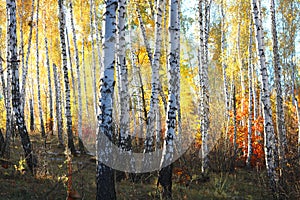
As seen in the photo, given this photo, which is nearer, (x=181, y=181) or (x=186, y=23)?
(x=181, y=181)

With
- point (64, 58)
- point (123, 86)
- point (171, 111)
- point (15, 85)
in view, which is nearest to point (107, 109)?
point (171, 111)

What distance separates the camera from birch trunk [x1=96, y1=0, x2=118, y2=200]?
558 cm

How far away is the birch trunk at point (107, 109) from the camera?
5.58 meters

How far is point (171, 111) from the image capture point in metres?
7.13

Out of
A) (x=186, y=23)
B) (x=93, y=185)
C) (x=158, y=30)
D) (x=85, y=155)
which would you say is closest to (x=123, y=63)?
(x=158, y=30)

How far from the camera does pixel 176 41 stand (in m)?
7.39

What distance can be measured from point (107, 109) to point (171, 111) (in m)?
1.83

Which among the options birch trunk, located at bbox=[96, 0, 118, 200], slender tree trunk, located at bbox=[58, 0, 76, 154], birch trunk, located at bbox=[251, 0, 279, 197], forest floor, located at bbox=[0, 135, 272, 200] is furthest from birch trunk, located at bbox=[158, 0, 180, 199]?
slender tree trunk, located at bbox=[58, 0, 76, 154]

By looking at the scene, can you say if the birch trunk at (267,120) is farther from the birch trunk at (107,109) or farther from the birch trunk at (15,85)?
the birch trunk at (15,85)

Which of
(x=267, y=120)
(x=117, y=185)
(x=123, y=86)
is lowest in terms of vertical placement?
(x=117, y=185)

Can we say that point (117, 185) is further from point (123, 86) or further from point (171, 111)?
point (123, 86)

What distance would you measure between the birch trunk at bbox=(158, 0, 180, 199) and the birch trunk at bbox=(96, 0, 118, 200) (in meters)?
1.54

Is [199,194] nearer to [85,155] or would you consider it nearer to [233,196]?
[233,196]

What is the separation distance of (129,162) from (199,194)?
208cm
